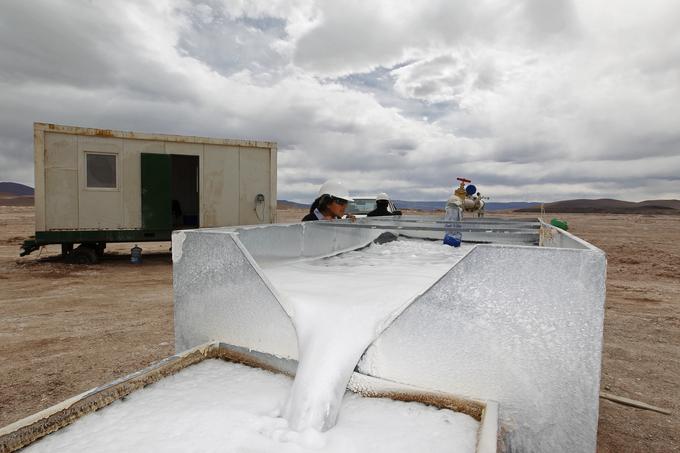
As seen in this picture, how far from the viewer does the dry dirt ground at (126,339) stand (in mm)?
3172

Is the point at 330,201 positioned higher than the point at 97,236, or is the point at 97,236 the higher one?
the point at 330,201

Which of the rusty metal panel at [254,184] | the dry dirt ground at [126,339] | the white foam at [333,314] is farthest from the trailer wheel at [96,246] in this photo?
the white foam at [333,314]

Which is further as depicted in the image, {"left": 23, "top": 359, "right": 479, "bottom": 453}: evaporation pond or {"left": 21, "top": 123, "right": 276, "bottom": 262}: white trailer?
{"left": 21, "top": 123, "right": 276, "bottom": 262}: white trailer

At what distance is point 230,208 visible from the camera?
10.1m

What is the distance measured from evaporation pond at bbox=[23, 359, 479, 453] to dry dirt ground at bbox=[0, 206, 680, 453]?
1973 mm

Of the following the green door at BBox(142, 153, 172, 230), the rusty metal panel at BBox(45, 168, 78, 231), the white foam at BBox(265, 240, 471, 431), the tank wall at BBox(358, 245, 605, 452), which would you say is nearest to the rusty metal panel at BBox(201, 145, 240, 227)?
the green door at BBox(142, 153, 172, 230)

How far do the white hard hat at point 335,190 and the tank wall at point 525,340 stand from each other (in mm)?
3505

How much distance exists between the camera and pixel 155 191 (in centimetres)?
947

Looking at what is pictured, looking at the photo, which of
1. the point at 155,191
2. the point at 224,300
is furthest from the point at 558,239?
the point at 155,191

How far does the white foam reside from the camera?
1.71m

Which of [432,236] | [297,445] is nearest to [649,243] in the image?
[432,236]

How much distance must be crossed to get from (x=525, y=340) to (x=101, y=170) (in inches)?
384

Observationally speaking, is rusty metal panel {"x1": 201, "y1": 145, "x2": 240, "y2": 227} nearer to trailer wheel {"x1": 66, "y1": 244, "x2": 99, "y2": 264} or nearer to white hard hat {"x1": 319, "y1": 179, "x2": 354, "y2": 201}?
trailer wheel {"x1": 66, "y1": 244, "x2": 99, "y2": 264}

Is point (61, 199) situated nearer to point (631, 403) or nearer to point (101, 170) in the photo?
point (101, 170)
